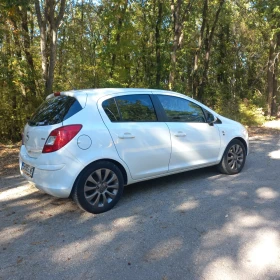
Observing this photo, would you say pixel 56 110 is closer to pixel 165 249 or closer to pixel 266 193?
pixel 165 249

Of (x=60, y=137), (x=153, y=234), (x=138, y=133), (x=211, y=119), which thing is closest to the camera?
(x=153, y=234)

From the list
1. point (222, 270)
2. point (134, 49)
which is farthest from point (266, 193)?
point (134, 49)

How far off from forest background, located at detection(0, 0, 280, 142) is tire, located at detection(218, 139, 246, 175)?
6.29 metres

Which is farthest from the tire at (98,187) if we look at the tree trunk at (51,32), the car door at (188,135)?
the tree trunk at (51,32)

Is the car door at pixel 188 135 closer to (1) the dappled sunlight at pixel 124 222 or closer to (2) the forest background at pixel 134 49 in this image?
(1) the dappled sunlight at pixel 124 222

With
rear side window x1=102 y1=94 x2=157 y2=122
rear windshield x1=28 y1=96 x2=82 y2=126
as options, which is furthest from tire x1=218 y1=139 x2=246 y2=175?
rear windshield x1=28 y1=96 x2=82 y2=126

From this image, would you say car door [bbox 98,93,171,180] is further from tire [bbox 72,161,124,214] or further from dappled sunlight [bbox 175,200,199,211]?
dappled sunlight [bbox 175,200,199,211]

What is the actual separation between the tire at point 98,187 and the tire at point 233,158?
2.42 metres

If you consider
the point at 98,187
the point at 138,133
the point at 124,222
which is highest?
the point at 138,133

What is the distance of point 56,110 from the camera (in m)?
4.38

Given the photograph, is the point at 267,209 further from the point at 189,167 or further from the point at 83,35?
the point at 83,35

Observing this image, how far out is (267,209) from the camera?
4.26 meters

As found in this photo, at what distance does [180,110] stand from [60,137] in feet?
7.49

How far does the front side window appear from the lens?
16.9ft
